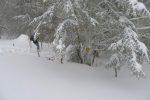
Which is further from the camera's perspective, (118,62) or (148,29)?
(148,29)

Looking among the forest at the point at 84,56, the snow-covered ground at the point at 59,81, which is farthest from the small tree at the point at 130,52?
the snow-covered ground at the point at 59,81

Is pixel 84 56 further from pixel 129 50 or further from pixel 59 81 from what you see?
pixel 129 50

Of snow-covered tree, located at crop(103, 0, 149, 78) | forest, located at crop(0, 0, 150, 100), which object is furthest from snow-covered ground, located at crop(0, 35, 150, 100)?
snow-covered tree, located at crop(103, 0, 149, 78)

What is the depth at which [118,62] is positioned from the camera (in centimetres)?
1305

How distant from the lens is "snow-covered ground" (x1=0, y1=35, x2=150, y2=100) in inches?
461

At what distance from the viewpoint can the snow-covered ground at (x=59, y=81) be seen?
11705 mm

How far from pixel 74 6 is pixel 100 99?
346 centimetres

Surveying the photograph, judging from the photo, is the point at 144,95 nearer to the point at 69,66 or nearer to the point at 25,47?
the point at 69,66

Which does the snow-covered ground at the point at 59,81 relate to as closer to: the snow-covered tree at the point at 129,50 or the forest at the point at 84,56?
the forest at the point at 84,56

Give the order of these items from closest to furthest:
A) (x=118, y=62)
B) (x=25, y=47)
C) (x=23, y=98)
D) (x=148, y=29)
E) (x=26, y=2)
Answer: (x=23, y=98) < (x=118, y=62) < (x=148, y=29) < (x=25, y=47) < (x=26, y=2)

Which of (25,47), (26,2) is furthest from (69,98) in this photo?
(26,2)

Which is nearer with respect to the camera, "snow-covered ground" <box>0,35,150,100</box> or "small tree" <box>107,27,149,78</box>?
"snow-covered ground" <box>0,35,150,100</box>

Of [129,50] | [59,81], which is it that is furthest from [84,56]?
[129,50]

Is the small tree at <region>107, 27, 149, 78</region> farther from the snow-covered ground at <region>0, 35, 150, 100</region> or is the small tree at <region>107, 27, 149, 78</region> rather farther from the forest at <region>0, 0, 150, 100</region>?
the snow-covered ground at <region>0, 35, 150, 100</region>
